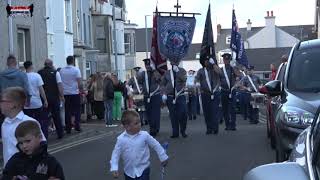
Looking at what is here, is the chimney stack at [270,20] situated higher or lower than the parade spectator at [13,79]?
higher

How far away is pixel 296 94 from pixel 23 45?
1540 cm

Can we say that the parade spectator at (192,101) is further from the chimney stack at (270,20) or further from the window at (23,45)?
the chimney stack at (270,20)

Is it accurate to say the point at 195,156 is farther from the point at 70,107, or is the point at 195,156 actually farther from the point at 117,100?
the point at 117,100

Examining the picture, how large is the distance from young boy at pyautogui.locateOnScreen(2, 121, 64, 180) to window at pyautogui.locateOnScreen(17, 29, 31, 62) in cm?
1768

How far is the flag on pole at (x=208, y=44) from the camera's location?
1670 centimetres

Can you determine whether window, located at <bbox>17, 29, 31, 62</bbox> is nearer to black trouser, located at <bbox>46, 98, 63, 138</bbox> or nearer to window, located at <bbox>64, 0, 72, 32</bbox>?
black trouser, located at <bbox>46, 98, 63, 138</bbox>

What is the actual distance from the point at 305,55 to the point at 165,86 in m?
6.23

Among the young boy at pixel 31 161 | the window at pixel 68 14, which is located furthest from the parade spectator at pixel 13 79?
the window at pixel 68 14

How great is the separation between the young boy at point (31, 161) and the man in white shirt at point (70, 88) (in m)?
11.9

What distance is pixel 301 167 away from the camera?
4125mm

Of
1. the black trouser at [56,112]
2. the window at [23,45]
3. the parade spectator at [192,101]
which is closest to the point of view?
the black trouser at [56,112]

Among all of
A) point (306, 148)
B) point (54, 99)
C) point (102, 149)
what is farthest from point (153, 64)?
point (306, 148)

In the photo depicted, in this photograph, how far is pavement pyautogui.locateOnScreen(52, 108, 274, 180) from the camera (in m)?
10.2

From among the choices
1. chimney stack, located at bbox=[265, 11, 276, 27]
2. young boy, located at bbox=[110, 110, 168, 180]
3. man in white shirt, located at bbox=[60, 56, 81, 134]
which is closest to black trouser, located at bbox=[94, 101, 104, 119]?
man in white shirt, located at bbox=[60, 56, 81, 134]
